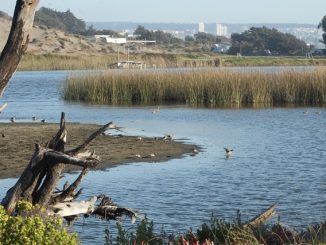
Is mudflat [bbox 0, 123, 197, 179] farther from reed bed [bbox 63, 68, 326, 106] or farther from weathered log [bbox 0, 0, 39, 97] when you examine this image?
reed bed [bbox 63, 68, 326, 106]

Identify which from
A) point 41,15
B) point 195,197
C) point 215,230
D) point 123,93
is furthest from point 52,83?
point 41,15

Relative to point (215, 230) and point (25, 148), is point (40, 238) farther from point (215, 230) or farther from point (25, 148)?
point (25, 148)

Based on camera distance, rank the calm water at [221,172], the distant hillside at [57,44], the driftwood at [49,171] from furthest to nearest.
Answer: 1. the distant hillside at [57,44]
2. the calm water at [221,172]
3. the driftwood at [49,171]

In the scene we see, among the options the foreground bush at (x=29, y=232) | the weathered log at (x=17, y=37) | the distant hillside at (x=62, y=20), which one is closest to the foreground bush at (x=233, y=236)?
the foreground bush at (x=29, y=232)

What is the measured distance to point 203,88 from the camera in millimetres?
38219

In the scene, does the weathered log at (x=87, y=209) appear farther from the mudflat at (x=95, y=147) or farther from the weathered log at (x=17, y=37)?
the mudflat at (x=95, y=147)

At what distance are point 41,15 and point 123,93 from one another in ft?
424

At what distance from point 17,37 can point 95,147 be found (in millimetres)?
14139

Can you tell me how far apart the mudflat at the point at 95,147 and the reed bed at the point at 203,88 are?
10.9 meters

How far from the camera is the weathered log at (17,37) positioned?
27.8 ft

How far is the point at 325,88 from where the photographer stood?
36531 millimetres

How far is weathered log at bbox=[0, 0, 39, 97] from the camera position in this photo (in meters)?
8.47

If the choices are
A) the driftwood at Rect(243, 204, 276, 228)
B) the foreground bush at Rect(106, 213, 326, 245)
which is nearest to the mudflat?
the driftwood at Rect(243, 204, 276, 228)

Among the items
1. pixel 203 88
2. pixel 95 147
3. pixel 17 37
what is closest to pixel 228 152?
pixel 95 147
